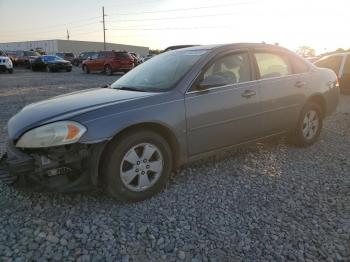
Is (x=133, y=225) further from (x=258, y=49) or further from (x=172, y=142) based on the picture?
(x=258, y=49)

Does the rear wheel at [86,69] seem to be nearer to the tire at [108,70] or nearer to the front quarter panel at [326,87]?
the tire at [108,70]

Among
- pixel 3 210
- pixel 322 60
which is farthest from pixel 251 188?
pixel 322 60

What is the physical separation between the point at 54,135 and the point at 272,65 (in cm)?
305

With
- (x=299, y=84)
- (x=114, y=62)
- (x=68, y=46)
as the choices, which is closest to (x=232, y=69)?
(x=299, y=84)

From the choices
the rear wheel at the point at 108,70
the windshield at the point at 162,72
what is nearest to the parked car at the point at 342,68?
the windshield at the point at 162,72

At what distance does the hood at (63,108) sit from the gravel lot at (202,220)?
0.76m

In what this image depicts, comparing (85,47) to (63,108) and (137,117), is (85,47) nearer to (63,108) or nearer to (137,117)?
(63,108)

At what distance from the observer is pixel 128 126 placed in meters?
3.37

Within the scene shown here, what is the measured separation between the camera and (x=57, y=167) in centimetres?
313

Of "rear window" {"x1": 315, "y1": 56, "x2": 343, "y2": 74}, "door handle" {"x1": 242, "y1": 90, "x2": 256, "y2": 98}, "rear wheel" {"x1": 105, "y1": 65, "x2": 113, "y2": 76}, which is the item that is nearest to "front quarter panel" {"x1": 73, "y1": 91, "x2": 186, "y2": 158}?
"door handle" {"x1": 242, "y1": 90, "x2": 256, "y2": 98}

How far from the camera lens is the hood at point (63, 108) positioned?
334 cm

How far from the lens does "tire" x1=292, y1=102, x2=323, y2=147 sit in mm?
5180

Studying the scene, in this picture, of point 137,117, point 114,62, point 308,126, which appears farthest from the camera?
point 114,62

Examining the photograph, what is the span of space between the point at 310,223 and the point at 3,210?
9.30 ft
